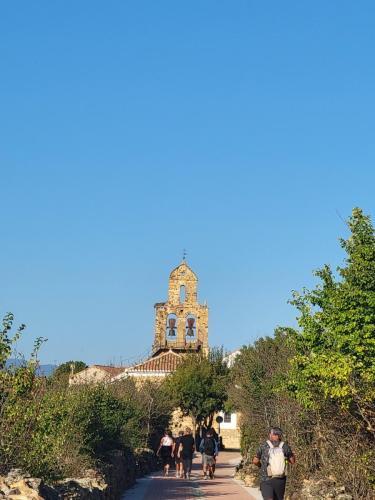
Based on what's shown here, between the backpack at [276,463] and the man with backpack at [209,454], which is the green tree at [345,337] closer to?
the backpack at [276,463]

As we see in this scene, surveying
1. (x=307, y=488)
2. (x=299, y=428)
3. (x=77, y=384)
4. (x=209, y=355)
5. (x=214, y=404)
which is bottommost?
(x=307, y=488)

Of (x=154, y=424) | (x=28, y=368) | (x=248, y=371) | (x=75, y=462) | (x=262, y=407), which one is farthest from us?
(x=154, y=424)

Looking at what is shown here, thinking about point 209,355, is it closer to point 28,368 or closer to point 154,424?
point 154,424

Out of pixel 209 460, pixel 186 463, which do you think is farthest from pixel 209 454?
pixel 186 463

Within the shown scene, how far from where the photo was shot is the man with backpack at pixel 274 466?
12.0 m

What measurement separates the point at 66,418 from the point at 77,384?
18.0ft

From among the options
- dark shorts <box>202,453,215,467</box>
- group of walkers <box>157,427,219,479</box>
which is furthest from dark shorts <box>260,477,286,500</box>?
A: dark shorts <box>202,453,215,467</box>

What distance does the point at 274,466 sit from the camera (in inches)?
473

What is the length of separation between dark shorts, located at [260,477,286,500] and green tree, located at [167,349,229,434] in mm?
34980

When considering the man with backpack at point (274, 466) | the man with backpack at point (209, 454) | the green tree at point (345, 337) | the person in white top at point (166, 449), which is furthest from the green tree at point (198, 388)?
the man with backpack at point (274, 466)

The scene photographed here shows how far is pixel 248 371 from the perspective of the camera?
26.3m

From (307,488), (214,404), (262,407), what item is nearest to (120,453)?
(262,407)

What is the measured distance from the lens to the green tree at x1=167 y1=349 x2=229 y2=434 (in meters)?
48.0

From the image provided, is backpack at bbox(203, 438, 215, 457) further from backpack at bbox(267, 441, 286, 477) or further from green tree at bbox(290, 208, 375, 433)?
backpack at bbox(267, 441, 286, 477)
